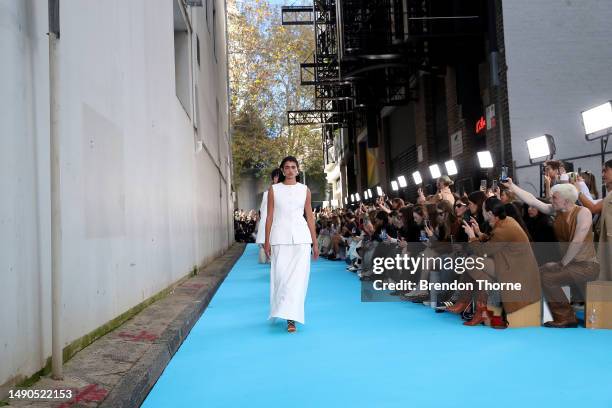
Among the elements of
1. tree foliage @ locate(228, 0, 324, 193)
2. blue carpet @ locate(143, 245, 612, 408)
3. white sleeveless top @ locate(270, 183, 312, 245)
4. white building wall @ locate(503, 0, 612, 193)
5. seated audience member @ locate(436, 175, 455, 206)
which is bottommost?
blue carpet @ locate(143, 245, 612, 408)

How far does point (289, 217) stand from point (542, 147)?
16.1 ft

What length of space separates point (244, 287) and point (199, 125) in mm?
4155

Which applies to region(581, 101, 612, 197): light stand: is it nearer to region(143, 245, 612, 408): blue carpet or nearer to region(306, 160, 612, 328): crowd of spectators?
region(306, 160, 612, 328): crowd of spectators

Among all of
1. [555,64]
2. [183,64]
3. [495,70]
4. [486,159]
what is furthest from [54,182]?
[555,64]

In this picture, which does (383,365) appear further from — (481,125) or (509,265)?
(481,125)

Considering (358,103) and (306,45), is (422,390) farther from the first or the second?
(306,45)

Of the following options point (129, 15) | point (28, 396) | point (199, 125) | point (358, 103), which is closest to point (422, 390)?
point (28, 396)

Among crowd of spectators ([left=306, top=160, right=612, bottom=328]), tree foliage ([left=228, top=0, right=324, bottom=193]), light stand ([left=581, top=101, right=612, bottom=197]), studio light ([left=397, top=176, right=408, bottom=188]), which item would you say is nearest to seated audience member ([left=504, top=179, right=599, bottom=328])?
crowd of spectators ([left=306, top=160, right=612, bottom=328])

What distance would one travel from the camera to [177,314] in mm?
6281

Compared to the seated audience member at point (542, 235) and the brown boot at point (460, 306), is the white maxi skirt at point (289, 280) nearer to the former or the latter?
the brown boot at point (460, 306)

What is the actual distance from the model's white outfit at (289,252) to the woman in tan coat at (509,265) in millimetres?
1726

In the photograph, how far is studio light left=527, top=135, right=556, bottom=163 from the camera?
361 inches

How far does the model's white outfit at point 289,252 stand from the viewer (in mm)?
6223

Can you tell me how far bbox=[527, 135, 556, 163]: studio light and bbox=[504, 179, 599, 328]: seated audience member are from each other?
9.46ft
